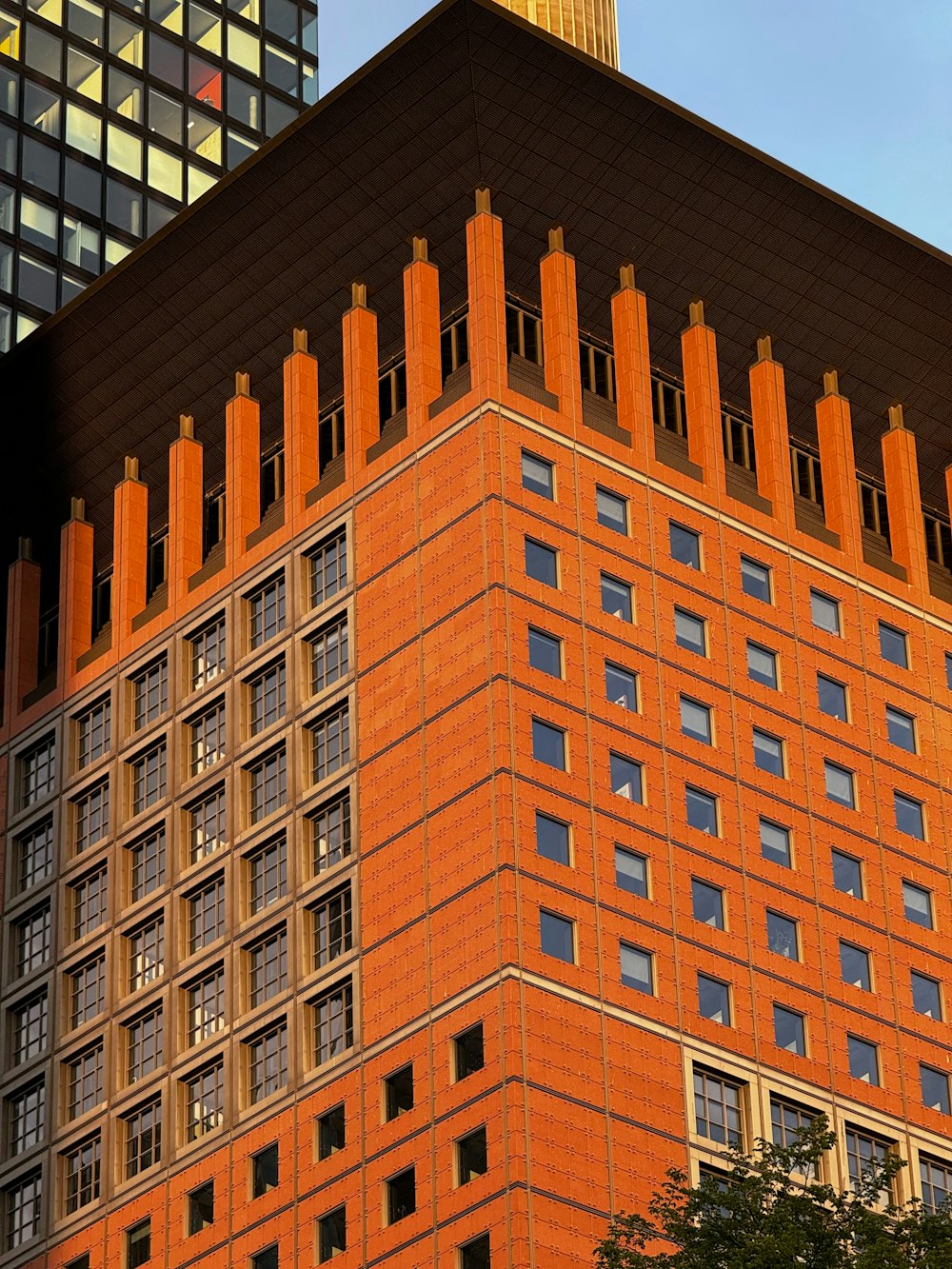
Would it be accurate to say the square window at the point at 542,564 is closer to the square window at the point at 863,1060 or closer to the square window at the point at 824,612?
the square window at the point at 824,612

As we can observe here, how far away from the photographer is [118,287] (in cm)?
13100

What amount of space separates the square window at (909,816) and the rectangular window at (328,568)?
22.1m

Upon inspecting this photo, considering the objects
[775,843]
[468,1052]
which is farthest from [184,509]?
[468,1052]

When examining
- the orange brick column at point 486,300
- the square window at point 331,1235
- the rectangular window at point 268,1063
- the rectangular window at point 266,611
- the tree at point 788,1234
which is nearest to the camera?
the tree at point 788,1234

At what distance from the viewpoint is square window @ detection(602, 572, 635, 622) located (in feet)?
377

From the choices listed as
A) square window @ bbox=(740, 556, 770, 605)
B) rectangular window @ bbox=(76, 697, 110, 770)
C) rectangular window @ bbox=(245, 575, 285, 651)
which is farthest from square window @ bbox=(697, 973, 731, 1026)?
rectangular window @ bbox=(76, 697, 110, 770)

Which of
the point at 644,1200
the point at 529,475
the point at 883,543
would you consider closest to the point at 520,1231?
the point at 644,1200

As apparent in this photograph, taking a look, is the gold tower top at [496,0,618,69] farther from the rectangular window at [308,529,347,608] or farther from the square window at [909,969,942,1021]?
the square window at [909,969,942,1021]

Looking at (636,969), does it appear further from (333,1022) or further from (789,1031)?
(333,1022)

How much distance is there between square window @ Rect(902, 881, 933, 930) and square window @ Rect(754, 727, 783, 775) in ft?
21.7

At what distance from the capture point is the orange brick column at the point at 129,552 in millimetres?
129250

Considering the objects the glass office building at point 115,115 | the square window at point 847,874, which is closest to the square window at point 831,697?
the square window at point 847,874

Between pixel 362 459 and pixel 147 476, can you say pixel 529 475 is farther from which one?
pixel 147 476

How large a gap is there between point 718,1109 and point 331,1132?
512 inches
